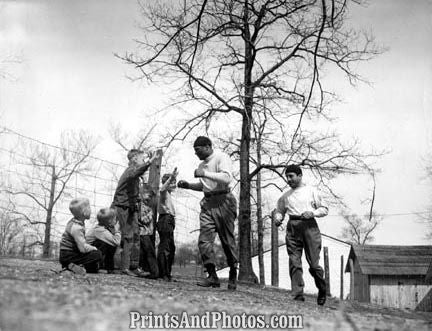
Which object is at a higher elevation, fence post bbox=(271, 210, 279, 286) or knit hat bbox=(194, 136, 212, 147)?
knit hat bbox=(194, 136, 212, 147)

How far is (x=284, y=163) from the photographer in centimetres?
Result: 1509

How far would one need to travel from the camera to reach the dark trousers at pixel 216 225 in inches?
250

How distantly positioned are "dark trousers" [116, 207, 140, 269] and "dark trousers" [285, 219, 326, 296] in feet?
7.84

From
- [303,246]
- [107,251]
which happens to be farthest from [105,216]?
[303,246]

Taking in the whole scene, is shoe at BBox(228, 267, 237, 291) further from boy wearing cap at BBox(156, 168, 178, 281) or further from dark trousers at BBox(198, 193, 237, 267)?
boy wearing cap at BBox(156, 168, 178, 281)

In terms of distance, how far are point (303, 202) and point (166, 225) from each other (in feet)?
7.25

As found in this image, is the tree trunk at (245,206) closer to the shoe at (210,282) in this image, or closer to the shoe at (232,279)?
the shoe at (232,279)

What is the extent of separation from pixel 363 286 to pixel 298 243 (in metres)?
27.8

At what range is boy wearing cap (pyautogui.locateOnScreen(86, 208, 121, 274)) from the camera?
744 centimetres

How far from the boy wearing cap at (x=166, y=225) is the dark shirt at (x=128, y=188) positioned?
1.35 ft

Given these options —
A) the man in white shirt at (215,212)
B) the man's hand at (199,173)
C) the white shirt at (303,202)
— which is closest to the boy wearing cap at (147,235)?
the man in white shirt at (215,212)

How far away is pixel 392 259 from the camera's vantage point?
106ft

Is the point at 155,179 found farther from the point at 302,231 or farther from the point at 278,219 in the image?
the point at 302,231

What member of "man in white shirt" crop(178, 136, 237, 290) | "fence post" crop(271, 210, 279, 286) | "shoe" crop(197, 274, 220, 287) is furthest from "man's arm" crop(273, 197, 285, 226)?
"fence post" crop(271, 210, 279, 286)
